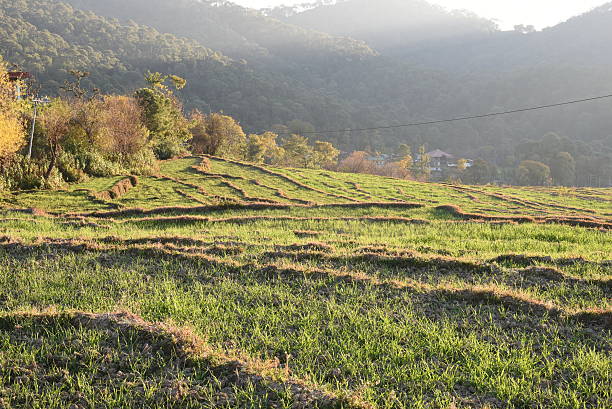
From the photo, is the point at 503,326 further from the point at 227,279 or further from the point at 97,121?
the point at 97,121

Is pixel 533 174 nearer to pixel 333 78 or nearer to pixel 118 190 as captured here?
pixel 118 190

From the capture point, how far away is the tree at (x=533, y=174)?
89.2m

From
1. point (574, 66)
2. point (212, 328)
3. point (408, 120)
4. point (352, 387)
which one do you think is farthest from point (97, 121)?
point (574, 66)

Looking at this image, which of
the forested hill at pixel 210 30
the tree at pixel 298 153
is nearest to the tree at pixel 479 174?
the tree at pixel 298 153

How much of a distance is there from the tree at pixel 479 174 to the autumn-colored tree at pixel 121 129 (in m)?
84.6

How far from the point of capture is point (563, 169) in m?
95.9

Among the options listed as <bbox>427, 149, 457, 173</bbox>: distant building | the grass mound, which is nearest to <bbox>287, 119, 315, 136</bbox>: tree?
<bbox>427, 149, 457, 173</bbox>: distant building

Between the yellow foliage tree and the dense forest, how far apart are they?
60190mm

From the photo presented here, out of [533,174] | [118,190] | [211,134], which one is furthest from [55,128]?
[533,174]

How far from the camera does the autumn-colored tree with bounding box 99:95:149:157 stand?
96.0 ft

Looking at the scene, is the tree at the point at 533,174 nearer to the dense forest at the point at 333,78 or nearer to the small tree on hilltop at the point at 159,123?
the dense forest at the point at 333,78

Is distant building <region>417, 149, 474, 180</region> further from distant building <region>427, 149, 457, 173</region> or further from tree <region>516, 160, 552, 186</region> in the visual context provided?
tree <region>516, 160, 552, 186</region>

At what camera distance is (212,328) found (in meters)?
5.04

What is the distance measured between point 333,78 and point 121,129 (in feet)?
483
